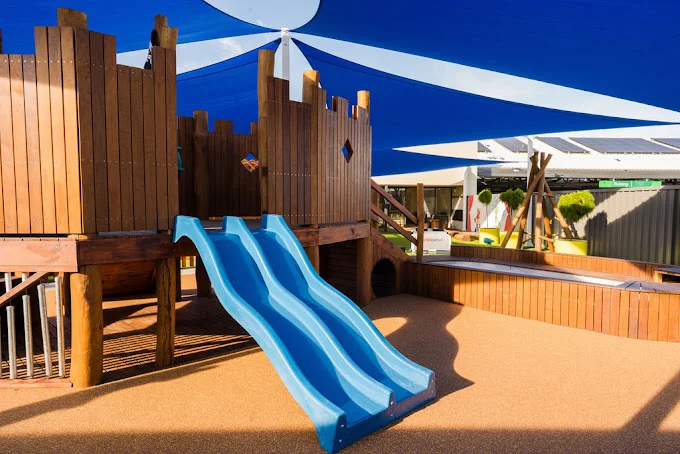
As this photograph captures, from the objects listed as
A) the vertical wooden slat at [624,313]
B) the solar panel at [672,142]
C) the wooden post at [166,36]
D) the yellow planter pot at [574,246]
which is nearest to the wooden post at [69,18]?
the wooden post at [166,36]

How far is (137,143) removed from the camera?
5168mm

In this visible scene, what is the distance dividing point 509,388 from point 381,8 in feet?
18.4

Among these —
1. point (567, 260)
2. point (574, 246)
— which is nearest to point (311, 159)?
point (567, 260)

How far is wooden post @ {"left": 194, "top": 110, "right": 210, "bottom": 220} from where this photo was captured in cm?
911

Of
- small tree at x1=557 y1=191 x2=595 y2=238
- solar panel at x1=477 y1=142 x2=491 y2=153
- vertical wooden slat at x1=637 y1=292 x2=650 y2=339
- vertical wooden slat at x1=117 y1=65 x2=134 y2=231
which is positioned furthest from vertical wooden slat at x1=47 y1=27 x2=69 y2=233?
solar panel at x1=477 y1=142 x2=491 y2=153

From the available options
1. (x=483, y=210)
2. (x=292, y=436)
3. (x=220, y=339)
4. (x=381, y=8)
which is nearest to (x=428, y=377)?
(x=292, y=436)

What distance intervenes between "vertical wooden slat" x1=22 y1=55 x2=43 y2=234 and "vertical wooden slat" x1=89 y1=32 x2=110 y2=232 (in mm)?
574

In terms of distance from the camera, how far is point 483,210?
28.1 metres

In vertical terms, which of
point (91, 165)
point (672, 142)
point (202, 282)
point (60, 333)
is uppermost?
point (672, 142)

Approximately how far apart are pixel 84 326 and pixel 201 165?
16.1 feet

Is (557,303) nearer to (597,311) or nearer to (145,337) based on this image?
(597,311)

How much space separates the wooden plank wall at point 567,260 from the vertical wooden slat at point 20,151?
9.91 metres

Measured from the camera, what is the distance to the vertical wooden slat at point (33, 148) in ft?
15.6

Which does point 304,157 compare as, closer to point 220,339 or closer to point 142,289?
point 220,339
